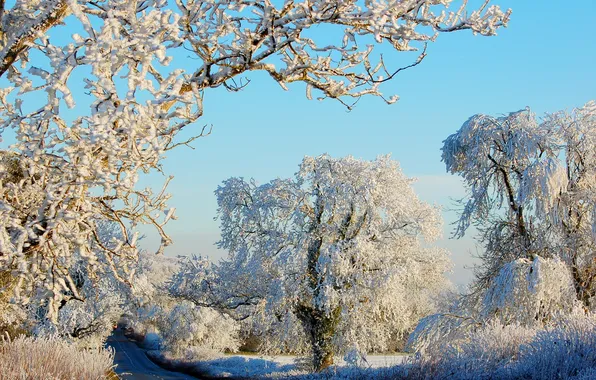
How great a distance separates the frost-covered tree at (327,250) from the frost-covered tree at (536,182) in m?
3.91

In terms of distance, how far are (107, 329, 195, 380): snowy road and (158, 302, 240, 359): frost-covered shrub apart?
1.96 meters

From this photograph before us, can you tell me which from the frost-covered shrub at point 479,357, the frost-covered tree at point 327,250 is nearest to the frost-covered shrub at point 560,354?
the frost-covered shrub at point 479,357

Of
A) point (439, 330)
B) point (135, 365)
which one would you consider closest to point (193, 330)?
point (135, 365)

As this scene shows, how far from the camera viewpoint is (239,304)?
62.9 feet

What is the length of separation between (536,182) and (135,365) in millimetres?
27243

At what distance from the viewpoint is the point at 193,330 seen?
3391 centimetres

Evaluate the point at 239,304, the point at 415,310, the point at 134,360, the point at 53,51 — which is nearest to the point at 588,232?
the point at 239,304

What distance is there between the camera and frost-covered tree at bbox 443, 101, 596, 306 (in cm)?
1291

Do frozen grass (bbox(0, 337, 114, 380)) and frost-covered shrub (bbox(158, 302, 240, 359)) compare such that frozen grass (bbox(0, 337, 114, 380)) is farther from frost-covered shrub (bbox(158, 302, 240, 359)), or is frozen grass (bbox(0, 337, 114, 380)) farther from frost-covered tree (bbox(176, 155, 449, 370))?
frost-covered shrub (bbox(158, 302, 240, 359))

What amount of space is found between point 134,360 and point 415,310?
18.3 metres

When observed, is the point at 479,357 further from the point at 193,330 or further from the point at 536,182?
the point at 193,330

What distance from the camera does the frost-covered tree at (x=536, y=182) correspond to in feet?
42.3

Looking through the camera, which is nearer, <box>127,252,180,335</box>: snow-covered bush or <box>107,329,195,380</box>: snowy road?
<box>127,252,180,335</box>: snow-covered bush

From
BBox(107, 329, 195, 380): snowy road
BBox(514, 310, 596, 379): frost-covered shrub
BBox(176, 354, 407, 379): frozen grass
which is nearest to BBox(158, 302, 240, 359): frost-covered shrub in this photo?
BBox(107, 329, 195, 380): snowy road
